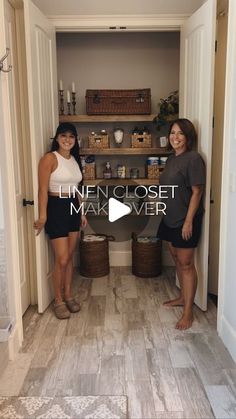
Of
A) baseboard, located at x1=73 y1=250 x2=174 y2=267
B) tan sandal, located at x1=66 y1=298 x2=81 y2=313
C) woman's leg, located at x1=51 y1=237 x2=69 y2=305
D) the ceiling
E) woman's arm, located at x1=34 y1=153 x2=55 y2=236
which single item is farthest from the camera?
baseboard, located at x1=73 y1=250 x2=174 y2=267

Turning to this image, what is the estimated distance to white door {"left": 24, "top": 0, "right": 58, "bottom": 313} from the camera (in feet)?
8.92

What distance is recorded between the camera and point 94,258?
3885 mm

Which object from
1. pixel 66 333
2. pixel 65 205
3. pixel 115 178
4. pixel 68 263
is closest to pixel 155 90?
pixel 115 178

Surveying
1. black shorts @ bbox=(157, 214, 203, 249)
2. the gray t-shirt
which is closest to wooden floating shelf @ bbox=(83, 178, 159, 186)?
the gray t-shirt

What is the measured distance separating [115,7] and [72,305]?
258 centimetres

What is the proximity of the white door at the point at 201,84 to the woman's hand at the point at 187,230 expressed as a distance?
0.16m

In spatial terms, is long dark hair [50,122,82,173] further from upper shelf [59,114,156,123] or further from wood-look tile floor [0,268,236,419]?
wood-look tile floor [0,268,236,419]

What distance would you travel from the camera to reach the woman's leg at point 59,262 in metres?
2.96

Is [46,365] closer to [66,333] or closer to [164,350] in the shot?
[66,333]

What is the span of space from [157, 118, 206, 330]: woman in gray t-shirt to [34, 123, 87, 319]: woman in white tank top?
0.72m

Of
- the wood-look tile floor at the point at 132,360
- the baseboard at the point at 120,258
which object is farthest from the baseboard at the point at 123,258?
the wood-look tile floor at the point at 132,360

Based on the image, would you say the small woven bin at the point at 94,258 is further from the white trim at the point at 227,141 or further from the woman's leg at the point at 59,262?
the white trim at the point at 227,141

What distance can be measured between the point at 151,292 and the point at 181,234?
0.91m

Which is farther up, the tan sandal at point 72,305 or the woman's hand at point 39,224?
the woman's hand at point 39,224
